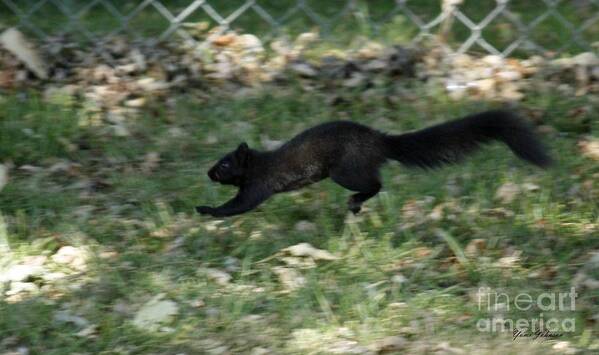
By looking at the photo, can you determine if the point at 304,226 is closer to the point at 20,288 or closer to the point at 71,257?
the point at 71,257

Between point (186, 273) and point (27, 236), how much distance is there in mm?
784

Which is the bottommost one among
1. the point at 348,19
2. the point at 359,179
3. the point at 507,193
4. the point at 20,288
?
the point at 20,288

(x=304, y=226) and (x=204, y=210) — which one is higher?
(x=204, y=210)

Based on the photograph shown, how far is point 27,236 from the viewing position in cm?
432

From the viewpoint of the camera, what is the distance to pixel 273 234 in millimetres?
4316

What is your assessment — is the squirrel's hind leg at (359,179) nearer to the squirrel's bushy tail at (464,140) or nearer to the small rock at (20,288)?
the squirrel's bushy tail at (464,140)

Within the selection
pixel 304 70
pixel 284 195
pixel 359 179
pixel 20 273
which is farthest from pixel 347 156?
pixel 304 70

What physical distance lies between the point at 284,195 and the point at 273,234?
16.7 inches

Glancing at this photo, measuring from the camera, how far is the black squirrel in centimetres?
413

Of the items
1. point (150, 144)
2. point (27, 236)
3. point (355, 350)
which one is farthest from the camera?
point (150, 144)

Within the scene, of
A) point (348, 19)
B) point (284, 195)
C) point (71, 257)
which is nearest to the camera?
point (71, 257)

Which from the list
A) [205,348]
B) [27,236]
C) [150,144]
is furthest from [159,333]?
[150,144]

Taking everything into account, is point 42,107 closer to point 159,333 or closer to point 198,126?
point 198,126

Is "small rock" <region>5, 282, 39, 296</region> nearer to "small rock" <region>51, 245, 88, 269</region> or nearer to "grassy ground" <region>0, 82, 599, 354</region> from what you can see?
"grassy ground" <region>0, 82, 599, 354</region>
